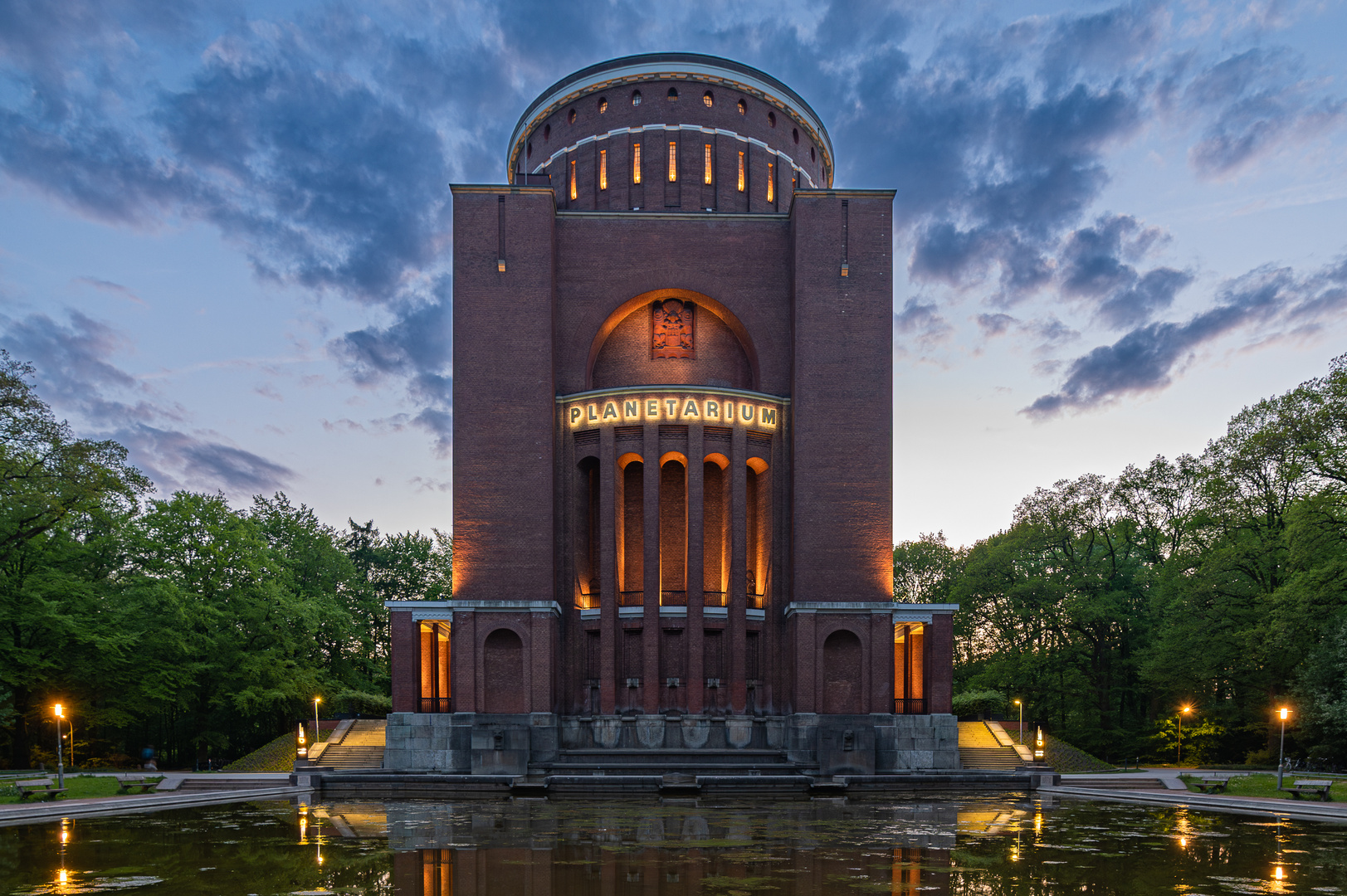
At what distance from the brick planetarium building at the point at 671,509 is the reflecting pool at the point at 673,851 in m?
9.71

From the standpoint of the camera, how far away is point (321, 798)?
27922 millimetres

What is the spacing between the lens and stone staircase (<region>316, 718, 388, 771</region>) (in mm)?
34312

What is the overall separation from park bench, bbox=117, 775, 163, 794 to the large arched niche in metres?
21.2

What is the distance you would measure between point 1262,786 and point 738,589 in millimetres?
17727

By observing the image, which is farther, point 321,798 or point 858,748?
point 858,748

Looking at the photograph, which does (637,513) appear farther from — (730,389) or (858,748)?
(858,748)

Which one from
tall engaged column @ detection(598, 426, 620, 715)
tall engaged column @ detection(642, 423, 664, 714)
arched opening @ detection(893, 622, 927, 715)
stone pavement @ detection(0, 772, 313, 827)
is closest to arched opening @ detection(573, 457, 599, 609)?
tall engaged column @ detection(598, 426, 620, 715)

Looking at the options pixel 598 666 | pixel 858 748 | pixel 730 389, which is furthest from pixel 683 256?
pixel 858 748

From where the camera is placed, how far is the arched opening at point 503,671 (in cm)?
3481

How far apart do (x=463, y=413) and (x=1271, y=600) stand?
1270 inches

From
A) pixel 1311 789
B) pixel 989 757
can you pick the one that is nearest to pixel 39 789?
pixel 989 757

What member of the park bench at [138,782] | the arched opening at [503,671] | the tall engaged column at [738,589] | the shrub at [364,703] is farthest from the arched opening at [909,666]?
the park bench at [138,782]

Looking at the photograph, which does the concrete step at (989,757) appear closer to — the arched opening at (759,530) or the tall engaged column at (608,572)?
the arched opening at (759,530)

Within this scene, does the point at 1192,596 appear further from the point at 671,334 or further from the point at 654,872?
the point at 654,872
